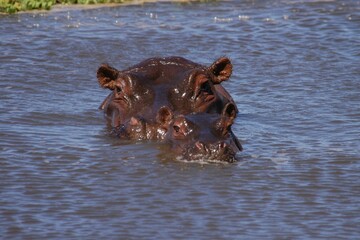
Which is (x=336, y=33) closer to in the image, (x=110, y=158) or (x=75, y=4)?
(x=75, y=4)

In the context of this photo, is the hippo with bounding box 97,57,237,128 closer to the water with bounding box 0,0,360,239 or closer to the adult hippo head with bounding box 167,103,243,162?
the water with bounding box 0,0,360,239

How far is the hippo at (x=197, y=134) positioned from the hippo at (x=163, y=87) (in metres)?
0.21

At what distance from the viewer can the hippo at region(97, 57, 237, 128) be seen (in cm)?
1009

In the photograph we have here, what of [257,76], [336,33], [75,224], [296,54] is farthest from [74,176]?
[336,33]

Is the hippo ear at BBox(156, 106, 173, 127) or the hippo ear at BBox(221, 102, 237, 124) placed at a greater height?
the hippo ear at BBox(221, 102, 237, 124)

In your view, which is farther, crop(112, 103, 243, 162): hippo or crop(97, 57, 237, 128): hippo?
crop(97, 57, 237, 128): hippo

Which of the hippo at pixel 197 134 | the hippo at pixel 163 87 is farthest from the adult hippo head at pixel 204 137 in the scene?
the hippo at pixel 163 87

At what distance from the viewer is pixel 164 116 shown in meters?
9.61

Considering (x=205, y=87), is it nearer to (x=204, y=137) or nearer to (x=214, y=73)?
(x=214, y=73)

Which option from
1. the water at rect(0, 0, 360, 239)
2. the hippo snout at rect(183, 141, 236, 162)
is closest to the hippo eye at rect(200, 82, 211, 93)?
the water at rect(0, 0, 360, 239)

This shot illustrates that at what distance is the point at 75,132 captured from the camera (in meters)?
10.7

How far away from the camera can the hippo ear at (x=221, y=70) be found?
10.6m

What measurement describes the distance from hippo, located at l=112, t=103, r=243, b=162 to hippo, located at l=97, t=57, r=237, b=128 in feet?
0.68

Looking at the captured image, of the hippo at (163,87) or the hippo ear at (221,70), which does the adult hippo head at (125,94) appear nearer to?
the hippo at (163,87)
